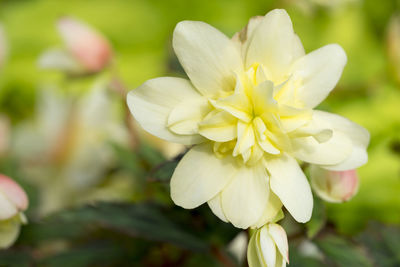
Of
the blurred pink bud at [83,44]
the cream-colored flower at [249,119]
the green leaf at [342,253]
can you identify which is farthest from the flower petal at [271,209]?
the blurred pink bud at [83,44]

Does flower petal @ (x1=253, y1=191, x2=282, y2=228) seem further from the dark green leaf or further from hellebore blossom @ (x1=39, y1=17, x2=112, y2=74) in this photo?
hellebore blossom @ (x1=39, y1=17, x2=112, y2=74)

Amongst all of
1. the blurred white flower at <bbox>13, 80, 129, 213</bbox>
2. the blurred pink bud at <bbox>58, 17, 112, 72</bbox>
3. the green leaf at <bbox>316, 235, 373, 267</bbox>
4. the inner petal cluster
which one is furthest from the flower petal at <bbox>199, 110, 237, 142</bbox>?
the blurred white flower at <bbox>13, 80, 129, 213</bbox>

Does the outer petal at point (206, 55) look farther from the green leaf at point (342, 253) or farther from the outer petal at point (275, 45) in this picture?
the green leaf at point (342, 253)

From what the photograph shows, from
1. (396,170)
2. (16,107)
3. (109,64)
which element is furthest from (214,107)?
(16,107)

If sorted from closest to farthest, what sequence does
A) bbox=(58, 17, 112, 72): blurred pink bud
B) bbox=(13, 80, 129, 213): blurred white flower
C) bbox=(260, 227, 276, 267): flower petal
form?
bbox=(260, 227, 276, 267): flower petal → bbox=(58, 17, 112, 72): blurred pink bud → bbox=(13, 80, 129, 213): blurred white flower

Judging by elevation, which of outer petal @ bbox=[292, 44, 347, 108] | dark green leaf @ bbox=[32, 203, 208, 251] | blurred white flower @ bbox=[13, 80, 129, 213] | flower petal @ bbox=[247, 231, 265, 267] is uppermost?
outer petal @ bbox=[292, 44, 347, 108]

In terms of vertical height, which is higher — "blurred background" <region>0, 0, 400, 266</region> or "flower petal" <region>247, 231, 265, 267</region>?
"flower petal" <region>247, 231, 265, 267</region>

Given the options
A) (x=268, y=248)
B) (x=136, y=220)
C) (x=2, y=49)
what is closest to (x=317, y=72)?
(x=268, y=248)
